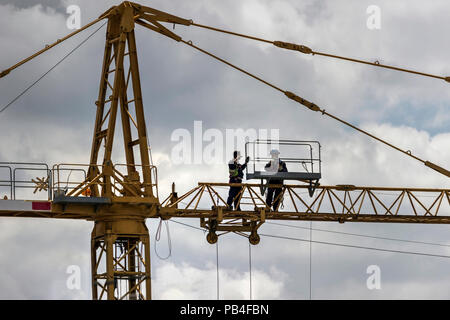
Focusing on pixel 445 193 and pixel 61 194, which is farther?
pixel 445 193

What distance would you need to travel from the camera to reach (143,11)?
2511 inches

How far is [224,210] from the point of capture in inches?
2517

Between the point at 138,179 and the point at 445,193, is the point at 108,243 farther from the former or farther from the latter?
the point at 445,193
